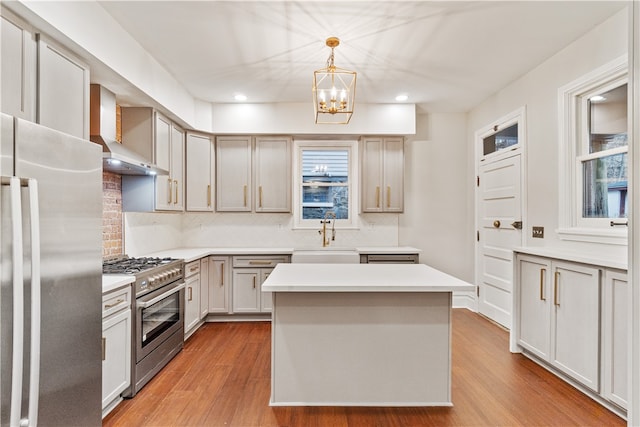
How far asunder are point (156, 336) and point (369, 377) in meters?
1.77

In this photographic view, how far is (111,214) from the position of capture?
10.1ft

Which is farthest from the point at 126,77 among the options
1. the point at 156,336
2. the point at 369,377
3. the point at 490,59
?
the point at 490,59

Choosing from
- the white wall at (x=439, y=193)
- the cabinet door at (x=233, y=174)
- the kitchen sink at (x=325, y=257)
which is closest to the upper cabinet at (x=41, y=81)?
the cabinet door at (x=233, y=174)

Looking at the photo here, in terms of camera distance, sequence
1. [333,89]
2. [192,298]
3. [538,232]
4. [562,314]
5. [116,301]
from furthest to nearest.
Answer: [192,298]
[538,232]
[562,314]
[333,89]
[116,301]

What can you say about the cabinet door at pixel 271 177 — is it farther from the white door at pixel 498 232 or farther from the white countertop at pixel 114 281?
the white door at pixel 498 232

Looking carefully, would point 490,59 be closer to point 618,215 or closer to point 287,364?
point 618,215

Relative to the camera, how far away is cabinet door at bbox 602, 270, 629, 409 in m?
2.09

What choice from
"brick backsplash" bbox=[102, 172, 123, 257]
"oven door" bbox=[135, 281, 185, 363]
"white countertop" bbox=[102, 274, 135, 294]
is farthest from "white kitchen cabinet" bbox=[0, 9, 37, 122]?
"oven door" bbox=[135, 281, 185, 363]

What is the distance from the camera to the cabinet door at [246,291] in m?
4.04

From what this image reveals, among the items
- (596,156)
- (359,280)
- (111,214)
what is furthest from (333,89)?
(111,214)

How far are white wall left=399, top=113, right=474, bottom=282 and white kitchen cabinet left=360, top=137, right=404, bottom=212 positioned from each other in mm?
362

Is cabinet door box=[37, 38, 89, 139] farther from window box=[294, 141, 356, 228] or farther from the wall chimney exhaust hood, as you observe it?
window box=[294, 141, 356, 228]

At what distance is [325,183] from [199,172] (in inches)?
67.1

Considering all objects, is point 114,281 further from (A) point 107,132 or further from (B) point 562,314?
(B) point 562,314
